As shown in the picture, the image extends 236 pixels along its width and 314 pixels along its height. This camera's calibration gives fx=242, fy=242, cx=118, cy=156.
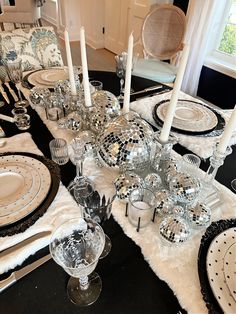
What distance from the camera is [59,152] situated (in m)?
0.77

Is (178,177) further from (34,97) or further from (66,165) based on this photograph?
(34,97)

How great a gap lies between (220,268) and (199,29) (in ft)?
7.52

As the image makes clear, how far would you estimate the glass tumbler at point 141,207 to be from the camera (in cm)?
58

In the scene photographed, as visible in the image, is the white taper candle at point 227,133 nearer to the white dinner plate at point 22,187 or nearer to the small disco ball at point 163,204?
the small disco ball at point 163,204

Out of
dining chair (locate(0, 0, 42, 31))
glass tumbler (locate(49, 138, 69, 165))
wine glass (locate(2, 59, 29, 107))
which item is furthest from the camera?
dining chair (locate(0, 0, 42, 31))

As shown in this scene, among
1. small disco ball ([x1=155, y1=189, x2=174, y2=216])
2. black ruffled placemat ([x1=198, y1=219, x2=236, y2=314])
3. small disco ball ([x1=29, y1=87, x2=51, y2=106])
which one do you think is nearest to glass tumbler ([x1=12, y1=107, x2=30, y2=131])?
small disco ball ([x1=29, y1=87, x2=51, y2=106])

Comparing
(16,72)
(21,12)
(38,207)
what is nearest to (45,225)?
(38,207)

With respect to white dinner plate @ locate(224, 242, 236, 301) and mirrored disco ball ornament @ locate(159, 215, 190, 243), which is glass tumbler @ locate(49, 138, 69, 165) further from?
white dinner plate @ locate(224, 242, 236, 301)

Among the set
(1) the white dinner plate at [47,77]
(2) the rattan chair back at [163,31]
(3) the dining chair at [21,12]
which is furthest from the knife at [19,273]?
(3) the dining chair at [21,12]

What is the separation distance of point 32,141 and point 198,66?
2.05 meters

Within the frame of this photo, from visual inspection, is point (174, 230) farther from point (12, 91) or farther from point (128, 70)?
point (12, 91)

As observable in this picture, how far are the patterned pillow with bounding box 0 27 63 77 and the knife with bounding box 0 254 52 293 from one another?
130 centimetres

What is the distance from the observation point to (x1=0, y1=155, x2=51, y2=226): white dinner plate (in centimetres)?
57

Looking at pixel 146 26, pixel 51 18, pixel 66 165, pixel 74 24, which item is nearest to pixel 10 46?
pixel 66 165
